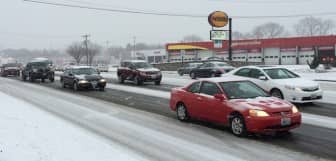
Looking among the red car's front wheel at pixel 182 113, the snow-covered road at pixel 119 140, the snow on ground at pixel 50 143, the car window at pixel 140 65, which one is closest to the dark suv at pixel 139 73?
the car window at pixel 140 65

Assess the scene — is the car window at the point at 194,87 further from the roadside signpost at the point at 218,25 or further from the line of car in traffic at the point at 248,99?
the roadside signpost at the point at 218,25

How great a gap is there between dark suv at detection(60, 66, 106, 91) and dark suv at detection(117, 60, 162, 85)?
3.75 metres

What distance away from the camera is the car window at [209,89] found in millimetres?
12137

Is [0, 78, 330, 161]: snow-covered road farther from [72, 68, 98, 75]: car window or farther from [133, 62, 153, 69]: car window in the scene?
[133, 62, 153, 69]: car window

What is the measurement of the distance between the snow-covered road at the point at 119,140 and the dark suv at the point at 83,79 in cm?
1103

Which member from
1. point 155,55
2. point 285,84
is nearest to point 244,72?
point 285,84

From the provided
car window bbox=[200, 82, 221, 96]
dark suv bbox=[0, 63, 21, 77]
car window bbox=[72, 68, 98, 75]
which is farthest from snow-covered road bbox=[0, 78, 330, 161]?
dark suv bbox=[0, 63, 21, 77]

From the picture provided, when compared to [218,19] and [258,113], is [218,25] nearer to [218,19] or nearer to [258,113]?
[218,19]

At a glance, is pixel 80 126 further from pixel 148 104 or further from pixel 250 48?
pixel 250 48

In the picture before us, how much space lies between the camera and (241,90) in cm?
1184

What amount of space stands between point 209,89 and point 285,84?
5.42 m

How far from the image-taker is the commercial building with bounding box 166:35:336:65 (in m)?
76.5

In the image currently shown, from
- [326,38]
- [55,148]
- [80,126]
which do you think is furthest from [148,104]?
[326,38]

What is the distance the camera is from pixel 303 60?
79.4 meters
